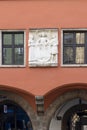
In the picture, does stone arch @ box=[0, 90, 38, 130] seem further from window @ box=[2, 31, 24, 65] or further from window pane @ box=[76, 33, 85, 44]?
window pane @ box=[76, 33, 85, 44]

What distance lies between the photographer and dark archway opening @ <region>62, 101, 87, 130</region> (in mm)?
25969

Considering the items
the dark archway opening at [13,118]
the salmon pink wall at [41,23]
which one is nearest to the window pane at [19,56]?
the salmon pink wall at [41,23]

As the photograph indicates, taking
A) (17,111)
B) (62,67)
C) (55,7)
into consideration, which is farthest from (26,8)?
(17,111)

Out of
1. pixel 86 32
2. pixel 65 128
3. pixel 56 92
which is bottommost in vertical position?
pixel 65 128

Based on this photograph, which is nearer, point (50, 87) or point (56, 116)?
point (50, 87)

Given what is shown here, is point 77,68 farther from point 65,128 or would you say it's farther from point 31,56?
point 65,128

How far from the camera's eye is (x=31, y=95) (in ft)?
78.2

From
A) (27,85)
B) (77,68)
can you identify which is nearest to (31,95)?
(27,85)

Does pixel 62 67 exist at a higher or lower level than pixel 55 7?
lower

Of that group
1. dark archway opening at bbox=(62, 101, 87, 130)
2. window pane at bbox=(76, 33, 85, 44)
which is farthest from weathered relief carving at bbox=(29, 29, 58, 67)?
dark archway opening at bbox=(62, 101, 87, 130)

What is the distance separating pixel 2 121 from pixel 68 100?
3166mm

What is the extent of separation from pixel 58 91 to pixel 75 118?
432cm

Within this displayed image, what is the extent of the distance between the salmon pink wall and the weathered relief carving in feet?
0.63

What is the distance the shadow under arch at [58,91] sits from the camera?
23578 mm
